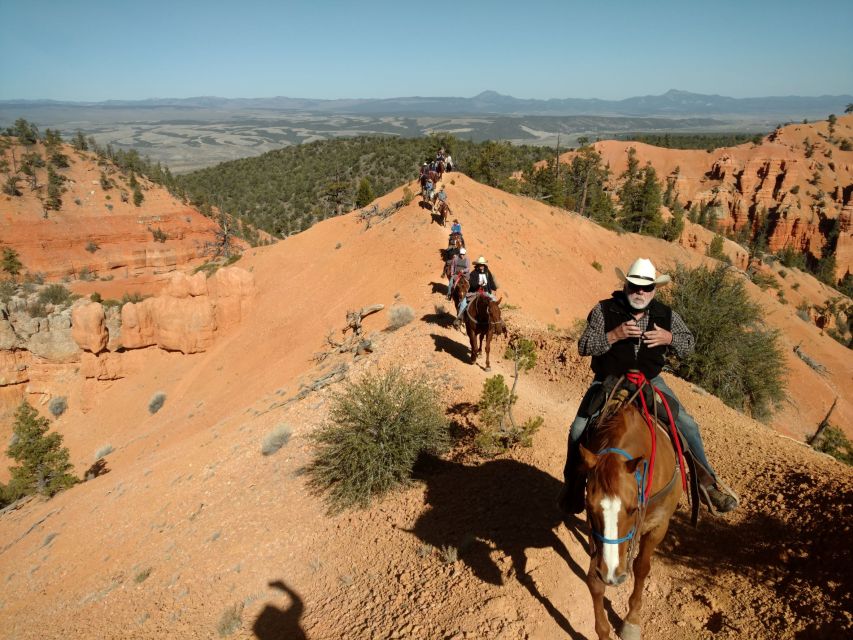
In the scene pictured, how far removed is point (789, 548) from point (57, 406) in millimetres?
34749

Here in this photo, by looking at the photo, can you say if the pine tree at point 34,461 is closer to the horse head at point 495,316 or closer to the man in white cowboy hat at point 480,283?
the man in white cowboy hat at point 480,283

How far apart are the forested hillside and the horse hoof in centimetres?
4952

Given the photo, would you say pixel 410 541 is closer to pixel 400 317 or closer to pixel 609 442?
pixel 609 442

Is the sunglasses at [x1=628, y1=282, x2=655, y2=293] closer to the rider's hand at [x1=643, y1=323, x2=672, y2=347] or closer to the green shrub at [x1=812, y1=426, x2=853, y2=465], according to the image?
the rider's hand at [x1=643, y1=323, x2=672, y2=347]

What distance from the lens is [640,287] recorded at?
4523 millimetres

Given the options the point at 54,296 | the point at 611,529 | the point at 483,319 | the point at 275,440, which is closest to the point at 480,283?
the point at 483,319

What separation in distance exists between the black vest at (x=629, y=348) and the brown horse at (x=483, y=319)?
5899mm

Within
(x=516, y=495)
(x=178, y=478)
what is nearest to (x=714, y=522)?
(x=516, y=495)

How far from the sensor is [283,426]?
1123cm

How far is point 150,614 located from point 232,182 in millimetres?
94898

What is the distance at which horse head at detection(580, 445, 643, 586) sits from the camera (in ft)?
10.9

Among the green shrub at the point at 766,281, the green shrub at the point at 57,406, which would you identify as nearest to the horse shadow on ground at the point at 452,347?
the green shrub at the point at 57,406

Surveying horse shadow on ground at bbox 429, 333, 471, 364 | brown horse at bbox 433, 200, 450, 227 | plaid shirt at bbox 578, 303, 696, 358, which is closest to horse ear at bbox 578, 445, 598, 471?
plaid shirt at bbox 578, 303, 696, 358

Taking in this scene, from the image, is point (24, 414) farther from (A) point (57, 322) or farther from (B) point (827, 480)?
(B) point (827, 480)
